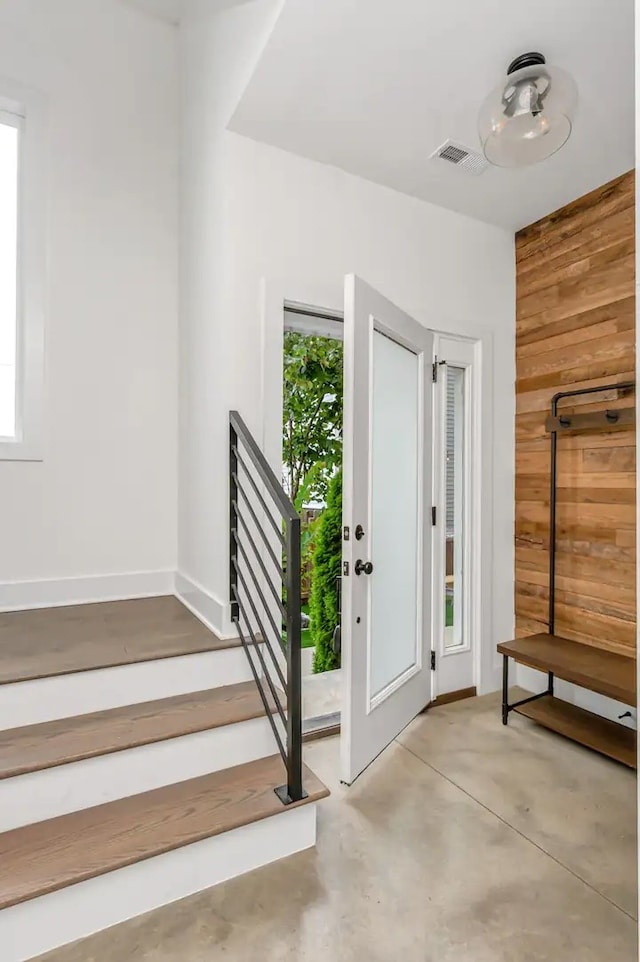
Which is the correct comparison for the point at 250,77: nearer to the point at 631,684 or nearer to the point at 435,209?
the point at 435,209

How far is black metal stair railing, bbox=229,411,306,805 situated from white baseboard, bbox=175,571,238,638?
1.6 inches

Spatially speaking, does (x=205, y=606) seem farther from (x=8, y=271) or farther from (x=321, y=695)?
(x=8, y=271)

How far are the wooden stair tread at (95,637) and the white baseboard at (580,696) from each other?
5.99 feet

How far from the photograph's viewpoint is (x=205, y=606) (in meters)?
2.46

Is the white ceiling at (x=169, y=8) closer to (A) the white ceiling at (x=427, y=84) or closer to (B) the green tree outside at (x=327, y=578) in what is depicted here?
(A) the white ceiling at (x=427, y=84)

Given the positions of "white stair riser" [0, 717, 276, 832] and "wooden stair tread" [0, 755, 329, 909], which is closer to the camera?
"wooden stair tread" [0, 755, 329, 909]

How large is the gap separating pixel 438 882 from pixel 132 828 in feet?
3.11

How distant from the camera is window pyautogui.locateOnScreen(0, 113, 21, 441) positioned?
2.68 metres

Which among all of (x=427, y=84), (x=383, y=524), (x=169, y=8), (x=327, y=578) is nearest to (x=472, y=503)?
(x=383, y=524)

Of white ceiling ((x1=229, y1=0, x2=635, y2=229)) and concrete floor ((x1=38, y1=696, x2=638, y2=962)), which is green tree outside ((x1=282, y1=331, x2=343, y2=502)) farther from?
concrete floor ((x1=38, y1=696, x2=638, y2=962))

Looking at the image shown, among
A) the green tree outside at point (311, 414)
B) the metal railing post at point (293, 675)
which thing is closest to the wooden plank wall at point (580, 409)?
the green tree outside at point (311, 414)

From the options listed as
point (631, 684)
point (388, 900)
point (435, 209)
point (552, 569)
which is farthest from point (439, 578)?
point (435, 209)

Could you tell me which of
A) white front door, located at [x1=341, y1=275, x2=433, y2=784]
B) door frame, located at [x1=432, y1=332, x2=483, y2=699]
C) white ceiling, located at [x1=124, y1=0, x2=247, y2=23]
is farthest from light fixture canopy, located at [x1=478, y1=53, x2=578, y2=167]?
white ceiling, located at [x1=124, y1=0, x2=247, y2=23]

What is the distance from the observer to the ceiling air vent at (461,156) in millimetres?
2360
